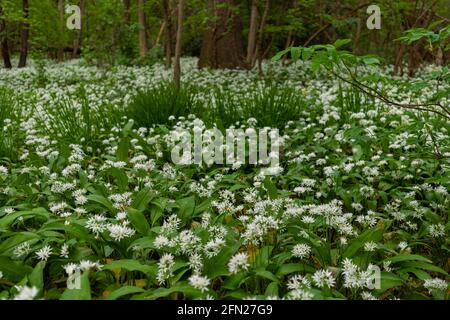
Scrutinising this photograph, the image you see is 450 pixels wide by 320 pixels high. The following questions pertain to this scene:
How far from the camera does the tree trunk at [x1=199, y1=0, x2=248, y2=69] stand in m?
12.1

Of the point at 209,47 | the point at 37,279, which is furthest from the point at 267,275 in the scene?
the point at 209,47

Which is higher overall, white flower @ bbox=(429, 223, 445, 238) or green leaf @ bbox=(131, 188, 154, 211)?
green leaf @ bbox=(131, 188, 154, 211)

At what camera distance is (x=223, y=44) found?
1271 cm

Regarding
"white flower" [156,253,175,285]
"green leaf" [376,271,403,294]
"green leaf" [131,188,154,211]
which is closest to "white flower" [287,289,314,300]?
"green leaf" [376,271,403,294]

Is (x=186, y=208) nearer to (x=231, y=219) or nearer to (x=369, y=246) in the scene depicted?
(x=231, y=219)

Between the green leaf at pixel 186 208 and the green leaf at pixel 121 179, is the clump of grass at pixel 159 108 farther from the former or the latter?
the green leaf at pixel 186 208

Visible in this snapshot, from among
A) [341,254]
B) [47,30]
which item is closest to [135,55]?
[47,30]

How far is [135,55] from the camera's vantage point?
14.9 m

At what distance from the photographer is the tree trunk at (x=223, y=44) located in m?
12.1

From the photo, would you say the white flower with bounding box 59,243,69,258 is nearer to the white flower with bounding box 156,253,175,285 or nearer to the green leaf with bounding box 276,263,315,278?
the white flower with bounding box 156,253,175,285

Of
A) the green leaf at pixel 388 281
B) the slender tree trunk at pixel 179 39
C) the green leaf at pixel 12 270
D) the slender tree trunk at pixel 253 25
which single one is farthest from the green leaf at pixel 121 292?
the slender tree trunk at pixel 253 25

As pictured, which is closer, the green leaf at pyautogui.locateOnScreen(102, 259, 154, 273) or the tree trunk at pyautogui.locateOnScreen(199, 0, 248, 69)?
the green leaf at pyautogui.locateOnScreen(102, 259, 154, 273)

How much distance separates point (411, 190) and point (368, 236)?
1.54 metres
